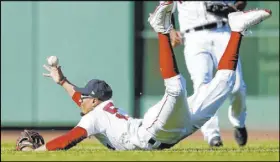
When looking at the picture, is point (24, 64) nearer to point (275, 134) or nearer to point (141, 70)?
point (141, 70)

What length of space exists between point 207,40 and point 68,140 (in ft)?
10.3

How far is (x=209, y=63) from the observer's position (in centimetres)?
1012

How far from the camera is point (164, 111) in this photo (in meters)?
7.63

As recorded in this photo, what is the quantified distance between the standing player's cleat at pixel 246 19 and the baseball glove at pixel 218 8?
7.55 ft

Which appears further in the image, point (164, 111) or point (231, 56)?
point (231, 56)

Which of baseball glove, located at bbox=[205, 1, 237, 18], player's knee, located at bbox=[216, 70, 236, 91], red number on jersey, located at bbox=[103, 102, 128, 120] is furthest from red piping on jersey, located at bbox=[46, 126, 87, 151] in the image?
baseball glove, located at bbox=[205, 1, 237, 18]

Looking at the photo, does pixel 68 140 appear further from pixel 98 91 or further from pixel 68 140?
pixel 98 91

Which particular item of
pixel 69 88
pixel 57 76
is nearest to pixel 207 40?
pixel 69 88

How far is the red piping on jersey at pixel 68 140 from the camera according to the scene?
24.6 feet

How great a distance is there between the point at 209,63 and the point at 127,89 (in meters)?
6.73

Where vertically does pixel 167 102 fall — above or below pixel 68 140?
above

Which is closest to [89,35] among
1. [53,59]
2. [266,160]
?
[53,59]

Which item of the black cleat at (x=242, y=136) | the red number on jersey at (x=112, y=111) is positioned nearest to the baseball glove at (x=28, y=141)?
the red number on jersey at (x=112, y=111)

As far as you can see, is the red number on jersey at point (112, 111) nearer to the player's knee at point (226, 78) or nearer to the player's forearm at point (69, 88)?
the player's forearm at point (69, 88)
